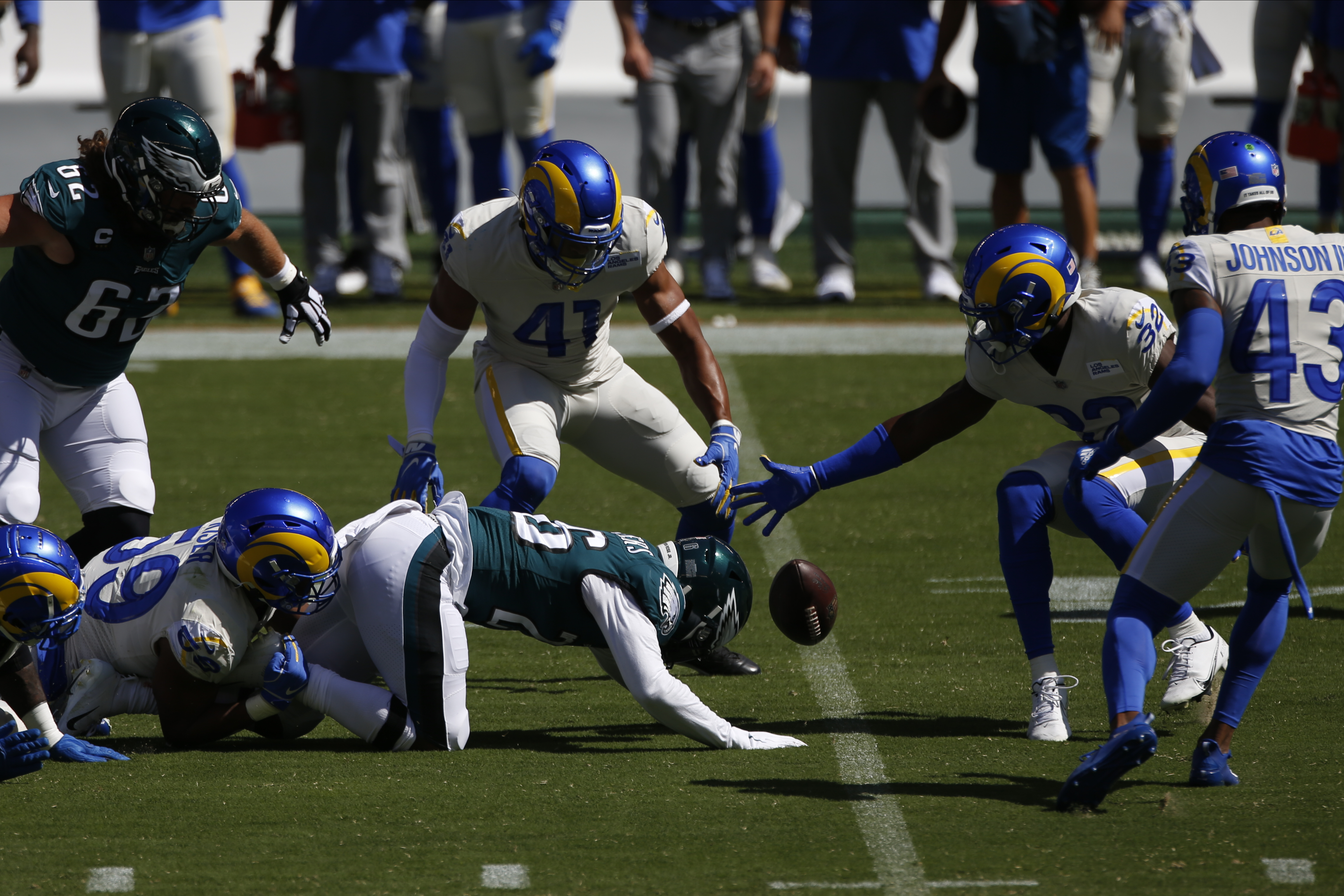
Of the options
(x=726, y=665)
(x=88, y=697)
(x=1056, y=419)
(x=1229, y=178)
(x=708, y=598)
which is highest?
(x=1229, y=178)

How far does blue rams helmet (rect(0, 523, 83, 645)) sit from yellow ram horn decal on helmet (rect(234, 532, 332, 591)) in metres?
0.37

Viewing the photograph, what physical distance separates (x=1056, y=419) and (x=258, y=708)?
85.4 inches

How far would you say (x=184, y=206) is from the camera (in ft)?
14.6

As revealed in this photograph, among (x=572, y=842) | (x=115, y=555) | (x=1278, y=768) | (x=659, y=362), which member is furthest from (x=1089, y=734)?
(x=659, y=362)

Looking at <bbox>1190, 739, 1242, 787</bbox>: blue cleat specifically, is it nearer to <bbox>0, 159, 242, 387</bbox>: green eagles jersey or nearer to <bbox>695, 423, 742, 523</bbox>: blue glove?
<bbox>695, 423, 742, 523</bbox>: blue glove

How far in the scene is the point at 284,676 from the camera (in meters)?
4.03

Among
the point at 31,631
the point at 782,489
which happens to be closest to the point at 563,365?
the point at 782,489

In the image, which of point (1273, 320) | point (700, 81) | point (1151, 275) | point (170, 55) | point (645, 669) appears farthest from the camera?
point (1151, 275)

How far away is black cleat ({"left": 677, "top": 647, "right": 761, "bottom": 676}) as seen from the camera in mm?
4922

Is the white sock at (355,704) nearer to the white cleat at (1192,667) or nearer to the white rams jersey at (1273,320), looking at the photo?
the white cleat at (1192,667)

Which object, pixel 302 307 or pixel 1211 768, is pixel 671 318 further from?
pixel 1211 768

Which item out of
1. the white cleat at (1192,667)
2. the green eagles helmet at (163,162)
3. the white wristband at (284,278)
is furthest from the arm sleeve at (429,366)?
the white cleat at (1192,667)

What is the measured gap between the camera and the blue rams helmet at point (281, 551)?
3949 millimetres

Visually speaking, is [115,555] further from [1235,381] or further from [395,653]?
[1235,381]
